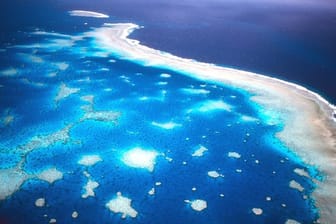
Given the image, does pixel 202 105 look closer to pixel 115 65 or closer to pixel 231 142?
pixel 231 142

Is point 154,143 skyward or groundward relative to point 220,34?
groundward

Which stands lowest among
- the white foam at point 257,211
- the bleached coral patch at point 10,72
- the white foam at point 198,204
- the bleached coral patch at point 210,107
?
the white foam at point 198,204

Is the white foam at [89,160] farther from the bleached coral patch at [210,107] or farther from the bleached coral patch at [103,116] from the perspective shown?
the bleached coral patch at [210,107]

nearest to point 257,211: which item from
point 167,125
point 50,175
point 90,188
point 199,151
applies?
point 199,151

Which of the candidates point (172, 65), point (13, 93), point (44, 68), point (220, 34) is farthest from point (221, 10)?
point (13, 93)

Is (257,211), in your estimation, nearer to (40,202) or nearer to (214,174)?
(214,174)

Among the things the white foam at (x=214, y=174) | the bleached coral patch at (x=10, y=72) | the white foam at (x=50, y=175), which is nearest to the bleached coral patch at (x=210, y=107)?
the white foam at (x=214, y=174)
